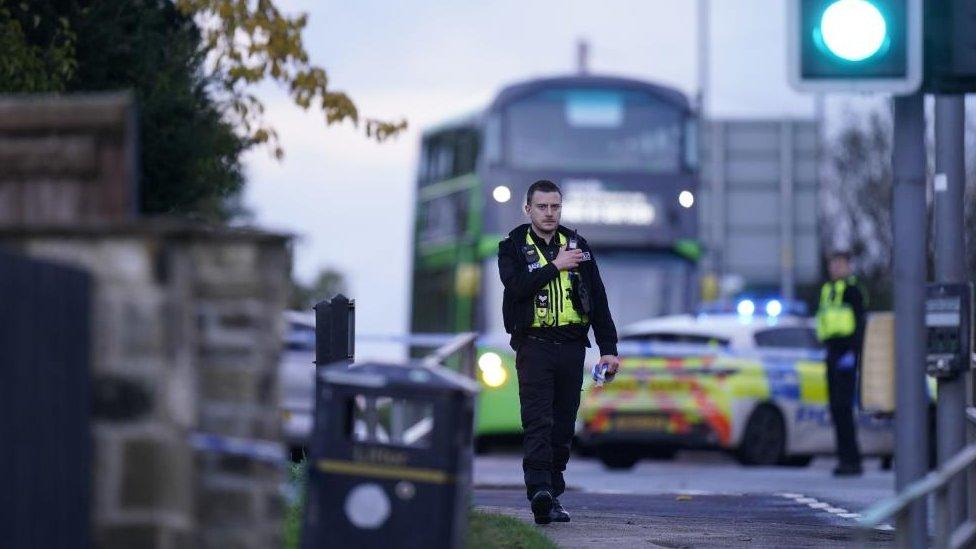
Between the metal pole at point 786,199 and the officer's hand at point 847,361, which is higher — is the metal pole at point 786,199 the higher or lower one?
the higher one

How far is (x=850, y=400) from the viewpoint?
63.7ft

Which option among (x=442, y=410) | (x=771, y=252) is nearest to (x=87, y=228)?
(x=442, y=410)

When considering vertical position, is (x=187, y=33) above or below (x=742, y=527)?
above

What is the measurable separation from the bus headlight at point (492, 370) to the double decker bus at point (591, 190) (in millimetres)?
235

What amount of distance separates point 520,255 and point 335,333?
97cm

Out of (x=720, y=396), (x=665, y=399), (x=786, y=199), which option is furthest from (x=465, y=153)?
(x=786, y=199)

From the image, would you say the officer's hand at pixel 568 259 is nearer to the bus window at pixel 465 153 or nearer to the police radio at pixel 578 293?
the police radio at pixel 578 293

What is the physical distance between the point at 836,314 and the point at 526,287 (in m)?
8.73

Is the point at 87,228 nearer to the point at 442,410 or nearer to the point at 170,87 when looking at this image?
the point at 442,410

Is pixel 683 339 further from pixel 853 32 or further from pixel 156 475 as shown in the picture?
pixel 156 475

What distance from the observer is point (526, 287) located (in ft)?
35.3

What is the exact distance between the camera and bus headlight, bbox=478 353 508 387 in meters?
24.5

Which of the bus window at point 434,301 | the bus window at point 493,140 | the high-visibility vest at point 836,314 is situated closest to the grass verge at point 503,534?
the high-visibility vest at point 836,314

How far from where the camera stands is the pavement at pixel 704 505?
1076cm
